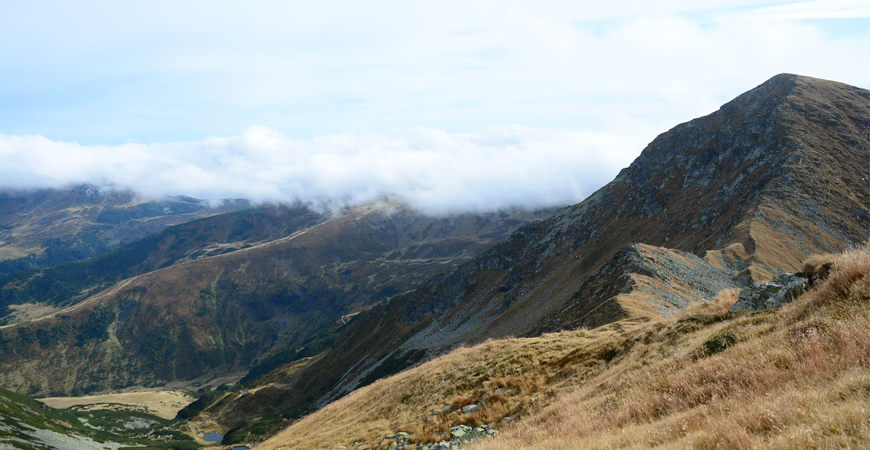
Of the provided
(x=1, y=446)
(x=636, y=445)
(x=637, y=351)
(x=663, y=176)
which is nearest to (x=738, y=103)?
(x=663, y=176)

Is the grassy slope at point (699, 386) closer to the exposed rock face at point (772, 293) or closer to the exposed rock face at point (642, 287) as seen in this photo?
the exposed rock face at point (772, 293)

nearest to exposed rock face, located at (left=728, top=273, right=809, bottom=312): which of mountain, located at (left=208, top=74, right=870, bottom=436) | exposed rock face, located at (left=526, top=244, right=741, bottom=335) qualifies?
exposed rock face, located at (left=526, top=244, right=741, bottom=335)

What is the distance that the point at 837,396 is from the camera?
959cm

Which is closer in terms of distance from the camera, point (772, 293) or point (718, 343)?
point (718, 343)

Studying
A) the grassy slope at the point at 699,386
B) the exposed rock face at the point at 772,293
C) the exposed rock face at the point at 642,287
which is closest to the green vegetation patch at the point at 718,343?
the grassy slope at the point at 699,386

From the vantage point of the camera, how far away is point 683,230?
447 ft

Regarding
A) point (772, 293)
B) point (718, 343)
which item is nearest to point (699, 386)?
point (718, 343)

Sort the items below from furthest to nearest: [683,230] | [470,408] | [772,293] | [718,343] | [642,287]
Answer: [683,230] → [642,287] → [470,408] → [772,293] → [718,343]

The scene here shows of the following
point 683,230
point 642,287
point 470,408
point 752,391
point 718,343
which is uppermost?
point 752,391

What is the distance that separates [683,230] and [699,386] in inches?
5493

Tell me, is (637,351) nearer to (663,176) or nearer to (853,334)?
(853,334)

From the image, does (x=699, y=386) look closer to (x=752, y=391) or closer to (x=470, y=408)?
(x=752, y=391)

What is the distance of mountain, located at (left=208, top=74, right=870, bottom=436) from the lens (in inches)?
3228

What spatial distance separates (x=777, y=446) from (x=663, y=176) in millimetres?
191367
